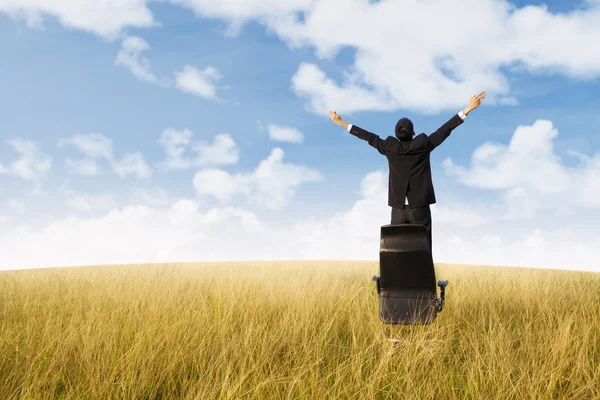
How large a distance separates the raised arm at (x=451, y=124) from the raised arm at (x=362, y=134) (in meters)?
0.59

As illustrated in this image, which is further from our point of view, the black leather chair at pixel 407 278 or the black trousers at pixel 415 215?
the black trousers at pixel 415 215

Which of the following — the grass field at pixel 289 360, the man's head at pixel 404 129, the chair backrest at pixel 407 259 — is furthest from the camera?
the man's head at pixel 404 129

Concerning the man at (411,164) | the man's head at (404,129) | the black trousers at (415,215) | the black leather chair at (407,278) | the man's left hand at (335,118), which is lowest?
the black leather chair at (407,278)

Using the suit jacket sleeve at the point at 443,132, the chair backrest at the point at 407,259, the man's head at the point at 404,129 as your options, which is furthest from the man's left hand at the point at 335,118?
the chair backrest at the point at 407,259

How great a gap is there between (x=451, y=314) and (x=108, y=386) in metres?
3.96

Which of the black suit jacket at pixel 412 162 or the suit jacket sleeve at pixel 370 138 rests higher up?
the suit jacket sleeve at pixel 370 138

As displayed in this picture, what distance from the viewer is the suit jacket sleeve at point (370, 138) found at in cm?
522

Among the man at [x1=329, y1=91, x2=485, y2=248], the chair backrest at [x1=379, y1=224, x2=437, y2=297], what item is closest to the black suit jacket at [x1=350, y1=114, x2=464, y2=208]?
the man at [x1=329, y1=91, x2=485, y2=248]

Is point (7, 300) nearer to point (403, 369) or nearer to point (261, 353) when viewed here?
point (261, 353)

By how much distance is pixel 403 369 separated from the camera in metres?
3.37

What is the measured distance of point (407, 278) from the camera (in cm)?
446

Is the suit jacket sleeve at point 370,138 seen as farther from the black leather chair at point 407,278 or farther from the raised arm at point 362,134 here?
the black leather chair at point 407,278

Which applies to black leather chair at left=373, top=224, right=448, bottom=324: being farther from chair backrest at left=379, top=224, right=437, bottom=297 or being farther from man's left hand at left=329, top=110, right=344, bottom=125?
man's left hand at left=329, top=110, right=344, bottom=125

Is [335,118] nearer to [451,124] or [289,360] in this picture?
[451,124]
